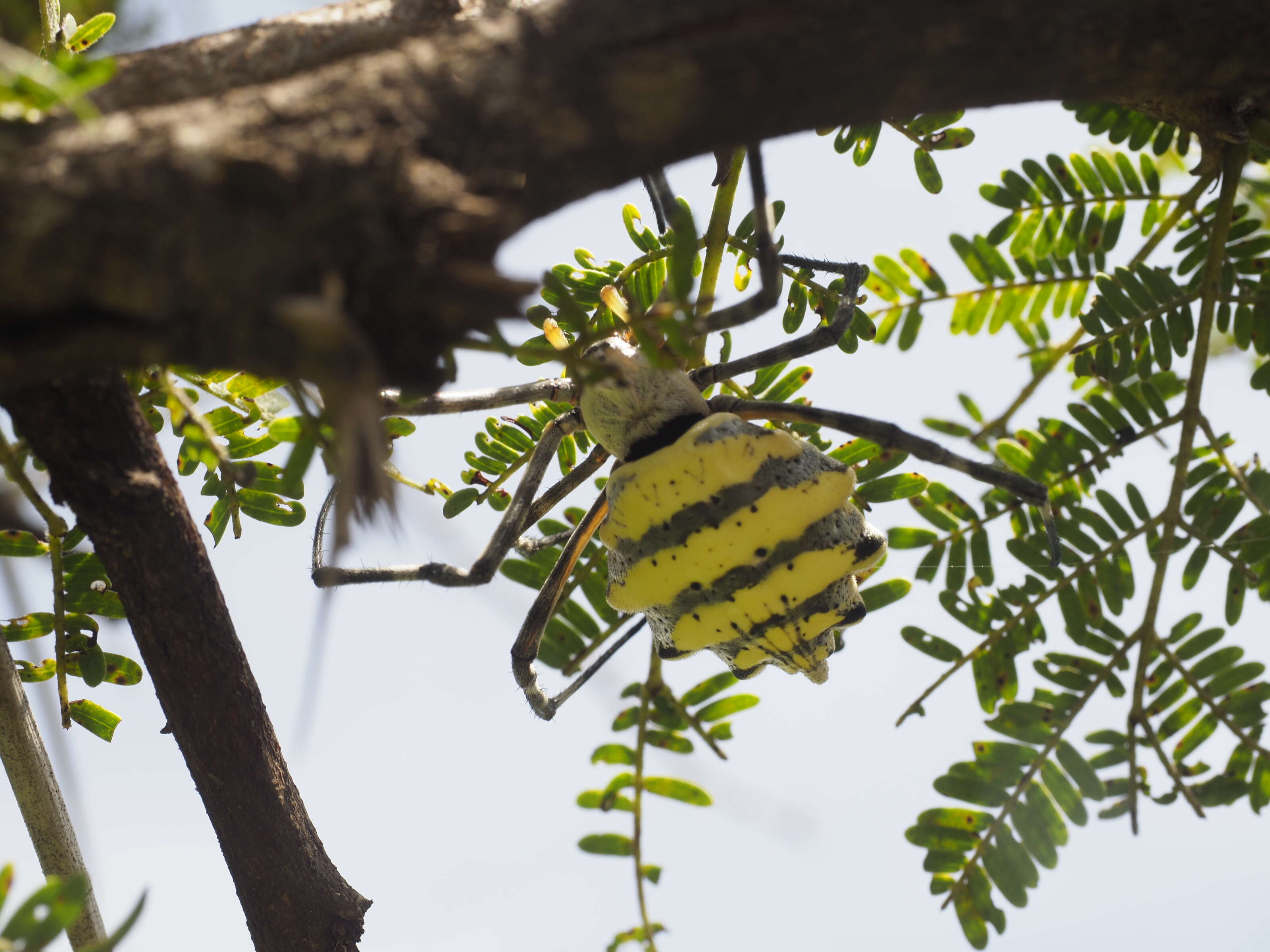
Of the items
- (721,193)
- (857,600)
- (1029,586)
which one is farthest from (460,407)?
(1029,586)

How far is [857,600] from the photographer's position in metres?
1.64

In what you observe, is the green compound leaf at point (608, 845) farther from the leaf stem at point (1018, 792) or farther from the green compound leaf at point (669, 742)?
the leaf stem at point (1018, 792)

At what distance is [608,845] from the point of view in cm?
206

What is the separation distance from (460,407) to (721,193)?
594mm

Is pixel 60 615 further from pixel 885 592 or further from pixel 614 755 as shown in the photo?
pixel 885 592

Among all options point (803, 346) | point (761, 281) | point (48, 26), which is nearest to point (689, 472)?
point (761, 281)

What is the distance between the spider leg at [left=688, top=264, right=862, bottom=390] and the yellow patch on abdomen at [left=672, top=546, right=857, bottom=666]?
1.46 feet

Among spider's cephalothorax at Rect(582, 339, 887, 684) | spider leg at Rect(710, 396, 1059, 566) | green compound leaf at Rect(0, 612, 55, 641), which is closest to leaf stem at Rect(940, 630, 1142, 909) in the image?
spider leg at Rect(710, 396, 1059, 566)

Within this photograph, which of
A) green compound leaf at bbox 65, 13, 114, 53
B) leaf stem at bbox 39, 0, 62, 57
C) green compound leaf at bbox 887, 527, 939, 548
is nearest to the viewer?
leaf stem at bbox 39, 0, 62, 57

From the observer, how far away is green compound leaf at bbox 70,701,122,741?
163 cm

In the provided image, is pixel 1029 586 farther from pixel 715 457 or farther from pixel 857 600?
pixel 715 457

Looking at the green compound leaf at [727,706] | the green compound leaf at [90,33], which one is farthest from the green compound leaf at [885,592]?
the green compound leaf at [90,33]

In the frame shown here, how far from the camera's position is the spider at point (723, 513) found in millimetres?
1494

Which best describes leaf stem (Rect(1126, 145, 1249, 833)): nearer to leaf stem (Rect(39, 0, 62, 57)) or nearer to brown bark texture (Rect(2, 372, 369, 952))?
brown bark texture (Rect(2, 372, 369, 952))
